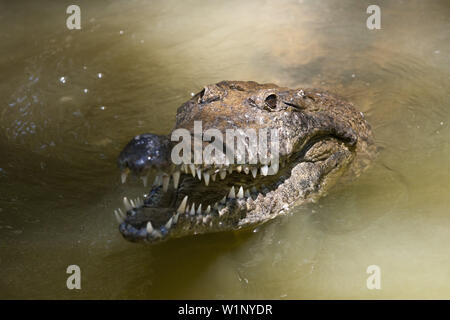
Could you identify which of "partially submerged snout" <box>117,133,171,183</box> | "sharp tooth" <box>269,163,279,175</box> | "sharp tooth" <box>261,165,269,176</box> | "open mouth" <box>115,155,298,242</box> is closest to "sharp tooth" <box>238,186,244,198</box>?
"open mouth" <box>115,155,298,242</box>

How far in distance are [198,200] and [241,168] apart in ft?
1.40

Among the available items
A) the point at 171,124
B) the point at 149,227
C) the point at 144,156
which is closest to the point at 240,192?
the point at 149,227

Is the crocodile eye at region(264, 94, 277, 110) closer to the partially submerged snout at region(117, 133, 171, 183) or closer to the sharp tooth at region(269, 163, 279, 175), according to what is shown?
the sharp tooth at region(269, 163, 279, 175)

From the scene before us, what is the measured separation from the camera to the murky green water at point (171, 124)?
11.0 ft

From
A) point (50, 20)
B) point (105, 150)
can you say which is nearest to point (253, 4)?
point (50, 20)

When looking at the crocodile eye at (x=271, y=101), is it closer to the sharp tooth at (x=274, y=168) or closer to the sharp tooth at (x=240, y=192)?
the sharp tooth at (x=274, y=168)

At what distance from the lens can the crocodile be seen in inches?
119

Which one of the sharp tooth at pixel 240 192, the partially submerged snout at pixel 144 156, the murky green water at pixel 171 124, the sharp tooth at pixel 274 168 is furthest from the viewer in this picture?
the sharp tooth at pixel 274 168

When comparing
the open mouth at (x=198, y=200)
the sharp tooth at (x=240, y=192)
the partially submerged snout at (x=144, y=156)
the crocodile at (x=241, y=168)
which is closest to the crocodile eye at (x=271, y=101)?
the crocodile at (x=241, y=168)

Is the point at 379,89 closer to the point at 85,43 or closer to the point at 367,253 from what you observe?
the point at 367,253

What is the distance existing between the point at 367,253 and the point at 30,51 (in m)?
5.42

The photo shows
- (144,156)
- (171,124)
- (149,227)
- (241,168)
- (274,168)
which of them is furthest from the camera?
(171,124)

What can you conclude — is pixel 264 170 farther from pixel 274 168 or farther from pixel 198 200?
pixel 198 200

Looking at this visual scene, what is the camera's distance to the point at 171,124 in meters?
5.16
